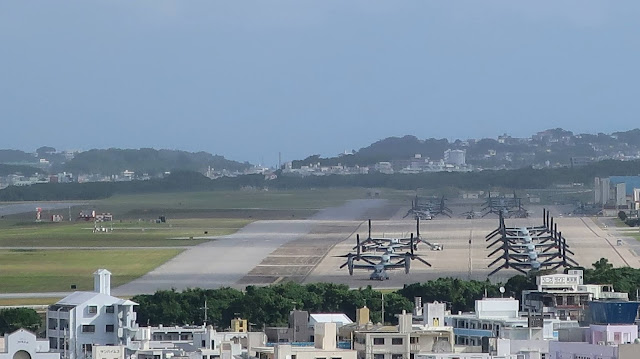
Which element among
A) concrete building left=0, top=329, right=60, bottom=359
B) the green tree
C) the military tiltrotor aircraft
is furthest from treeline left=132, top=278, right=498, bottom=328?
the military tiltrotor aircraft

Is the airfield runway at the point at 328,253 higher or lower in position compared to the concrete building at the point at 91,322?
lower

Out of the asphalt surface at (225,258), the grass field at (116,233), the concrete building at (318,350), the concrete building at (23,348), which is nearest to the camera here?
the concrete building at (318,350)

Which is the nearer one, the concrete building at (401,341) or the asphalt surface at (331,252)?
the concrete building at (401,341)

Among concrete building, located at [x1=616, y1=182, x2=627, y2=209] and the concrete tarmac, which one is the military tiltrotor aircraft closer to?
the concrete tarmac

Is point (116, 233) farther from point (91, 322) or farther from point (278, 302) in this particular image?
point (91, 322)

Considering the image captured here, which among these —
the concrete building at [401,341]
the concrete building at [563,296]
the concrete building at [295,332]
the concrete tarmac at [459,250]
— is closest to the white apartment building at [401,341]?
the concrete building at [401,341]

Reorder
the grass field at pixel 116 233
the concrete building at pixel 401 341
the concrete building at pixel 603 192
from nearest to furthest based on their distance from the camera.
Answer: the concrete building at pixel 401 341
the grass field at pixel 116 233
the concrete building at pixel 603 192

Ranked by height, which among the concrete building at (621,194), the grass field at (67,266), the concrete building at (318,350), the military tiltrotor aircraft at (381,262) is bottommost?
the grass field at (67,266)

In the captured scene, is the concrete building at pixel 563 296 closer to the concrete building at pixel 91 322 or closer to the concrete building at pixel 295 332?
the concrete building at pixel 295 332
